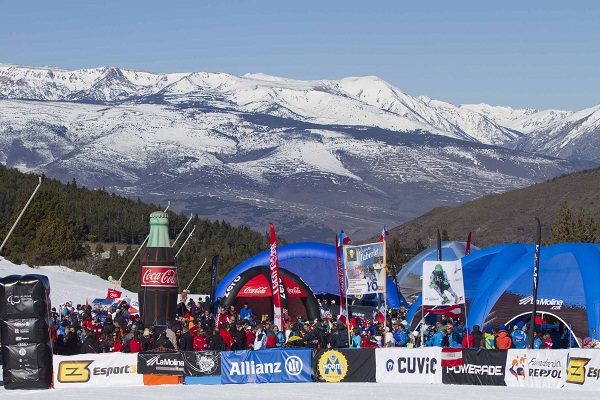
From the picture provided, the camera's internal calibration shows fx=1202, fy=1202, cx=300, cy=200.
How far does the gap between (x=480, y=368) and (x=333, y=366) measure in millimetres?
3501

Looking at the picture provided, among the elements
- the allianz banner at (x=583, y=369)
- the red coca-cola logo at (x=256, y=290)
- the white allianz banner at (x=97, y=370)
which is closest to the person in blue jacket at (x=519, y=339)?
the allianz banner at (x=583, y=369)

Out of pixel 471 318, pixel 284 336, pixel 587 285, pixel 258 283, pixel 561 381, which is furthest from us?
pixel 258 283

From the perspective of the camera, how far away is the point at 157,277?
3909 centimetres

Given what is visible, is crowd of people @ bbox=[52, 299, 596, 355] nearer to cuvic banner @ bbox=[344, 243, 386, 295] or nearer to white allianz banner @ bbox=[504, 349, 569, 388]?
cuvic banner @ bbox=[344, 243, 386, 295]

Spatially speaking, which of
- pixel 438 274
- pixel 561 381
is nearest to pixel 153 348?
pixel 438 274

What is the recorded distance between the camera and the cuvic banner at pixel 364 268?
102 feet

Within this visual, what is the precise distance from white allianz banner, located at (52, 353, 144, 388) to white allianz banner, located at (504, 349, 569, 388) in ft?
28.4

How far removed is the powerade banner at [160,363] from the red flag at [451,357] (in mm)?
6200

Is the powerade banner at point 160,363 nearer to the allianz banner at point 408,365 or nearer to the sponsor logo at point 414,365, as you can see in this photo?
the allianz banner at point 408,365

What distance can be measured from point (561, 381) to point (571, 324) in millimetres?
7594

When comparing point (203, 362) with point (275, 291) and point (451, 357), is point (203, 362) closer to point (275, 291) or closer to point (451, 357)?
point (275, 291)

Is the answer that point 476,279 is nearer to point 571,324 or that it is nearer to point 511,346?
point 571,324

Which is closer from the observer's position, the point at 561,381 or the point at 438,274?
the point at 561,381

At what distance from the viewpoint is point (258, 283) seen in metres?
44.9
